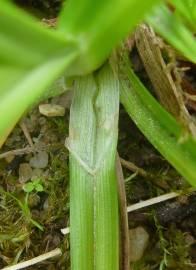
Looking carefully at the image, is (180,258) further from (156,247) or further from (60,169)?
(60,169)

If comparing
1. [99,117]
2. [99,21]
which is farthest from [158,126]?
[99,21]

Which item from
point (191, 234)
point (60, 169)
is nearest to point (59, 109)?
point (60, 169)

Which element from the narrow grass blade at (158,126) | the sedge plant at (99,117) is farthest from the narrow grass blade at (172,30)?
the narrow grass blade at (158,126)

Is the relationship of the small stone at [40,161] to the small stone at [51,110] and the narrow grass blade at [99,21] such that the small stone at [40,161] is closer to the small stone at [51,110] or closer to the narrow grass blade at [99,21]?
the small stone at [51,110]

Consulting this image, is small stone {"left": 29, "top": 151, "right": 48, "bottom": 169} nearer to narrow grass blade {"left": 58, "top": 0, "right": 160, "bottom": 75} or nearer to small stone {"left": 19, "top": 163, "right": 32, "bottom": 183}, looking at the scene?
small stone {"left": 19, "top": 163, "right": 32, "bottom": 183}

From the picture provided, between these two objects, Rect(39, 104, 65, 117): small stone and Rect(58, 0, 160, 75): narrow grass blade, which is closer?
Rect(58, 0, 160, 75): narrow grass blade

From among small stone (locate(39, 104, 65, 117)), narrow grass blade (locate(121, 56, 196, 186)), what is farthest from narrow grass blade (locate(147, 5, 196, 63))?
small stone (locate(39, 104, 65, 117))

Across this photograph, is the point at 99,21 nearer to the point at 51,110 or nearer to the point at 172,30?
the point at 172,30
